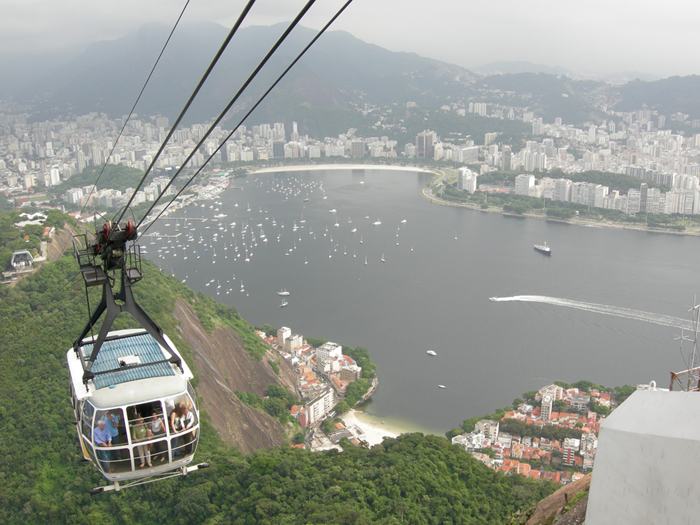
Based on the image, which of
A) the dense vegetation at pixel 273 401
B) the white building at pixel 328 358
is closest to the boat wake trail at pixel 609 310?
the white building at pixel 328 358

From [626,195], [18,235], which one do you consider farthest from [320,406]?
[626,195]

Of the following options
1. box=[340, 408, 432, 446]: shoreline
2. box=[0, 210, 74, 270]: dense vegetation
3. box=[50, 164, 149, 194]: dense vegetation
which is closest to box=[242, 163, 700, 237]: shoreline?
box=[50, 164, 149, 194]: dense vegetation

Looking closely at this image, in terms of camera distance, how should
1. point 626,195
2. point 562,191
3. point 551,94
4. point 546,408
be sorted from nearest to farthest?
point 546,408, point 626,195, point 562,191, point 551,94

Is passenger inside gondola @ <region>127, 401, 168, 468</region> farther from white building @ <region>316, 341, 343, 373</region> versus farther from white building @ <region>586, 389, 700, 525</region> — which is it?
white building @ <region>316, 341, 343, 373</region>

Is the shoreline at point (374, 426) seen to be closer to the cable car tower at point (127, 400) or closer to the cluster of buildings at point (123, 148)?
the cable car tower at point (127, 400)

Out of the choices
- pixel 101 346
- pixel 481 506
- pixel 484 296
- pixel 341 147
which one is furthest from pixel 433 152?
pixel 101 346

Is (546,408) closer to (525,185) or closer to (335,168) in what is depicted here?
(525,185)

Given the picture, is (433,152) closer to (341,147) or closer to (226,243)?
(341,147)
